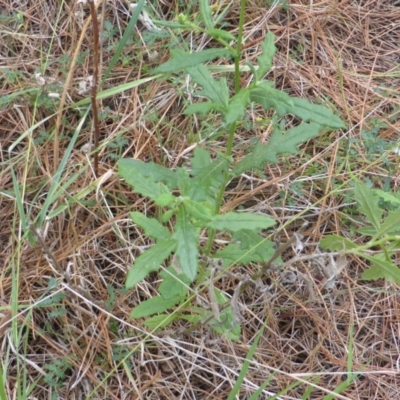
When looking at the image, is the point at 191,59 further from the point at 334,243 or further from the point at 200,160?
the point at 334,243

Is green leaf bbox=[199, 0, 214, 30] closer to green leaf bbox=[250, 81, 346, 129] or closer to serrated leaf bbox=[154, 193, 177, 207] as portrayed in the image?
green leaf bbox=[250, 81, 346, 129]

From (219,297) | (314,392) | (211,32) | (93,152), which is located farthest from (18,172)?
(314,392)

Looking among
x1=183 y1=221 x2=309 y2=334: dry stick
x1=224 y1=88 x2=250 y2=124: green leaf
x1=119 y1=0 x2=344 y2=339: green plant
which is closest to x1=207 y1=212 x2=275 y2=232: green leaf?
x1=119 y1=0 x2=344 y2=339: green plant

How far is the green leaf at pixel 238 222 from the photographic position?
1484 mm

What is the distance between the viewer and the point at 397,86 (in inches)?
103

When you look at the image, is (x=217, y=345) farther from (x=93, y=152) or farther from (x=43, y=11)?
(x=43, y=11)

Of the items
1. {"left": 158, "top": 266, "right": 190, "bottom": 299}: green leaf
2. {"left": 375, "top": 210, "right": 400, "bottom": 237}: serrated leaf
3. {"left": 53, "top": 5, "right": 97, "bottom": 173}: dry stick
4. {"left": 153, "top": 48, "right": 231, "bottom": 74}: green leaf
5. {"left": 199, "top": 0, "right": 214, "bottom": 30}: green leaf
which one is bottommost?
{"left": 158, "top": 266, "right": 190, "bottom": 299}: green leaf

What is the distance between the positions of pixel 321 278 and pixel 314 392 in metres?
0.41

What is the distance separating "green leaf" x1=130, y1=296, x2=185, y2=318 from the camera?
1776 mm

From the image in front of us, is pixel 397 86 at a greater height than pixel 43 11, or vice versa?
pixel 43 11

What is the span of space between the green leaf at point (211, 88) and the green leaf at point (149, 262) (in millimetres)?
407

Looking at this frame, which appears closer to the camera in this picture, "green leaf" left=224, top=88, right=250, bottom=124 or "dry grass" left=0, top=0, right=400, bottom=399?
"green leaf" left=224, top=88, right=250, bottom=124

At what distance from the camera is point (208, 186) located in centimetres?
160

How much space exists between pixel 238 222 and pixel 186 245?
0.49 feet
